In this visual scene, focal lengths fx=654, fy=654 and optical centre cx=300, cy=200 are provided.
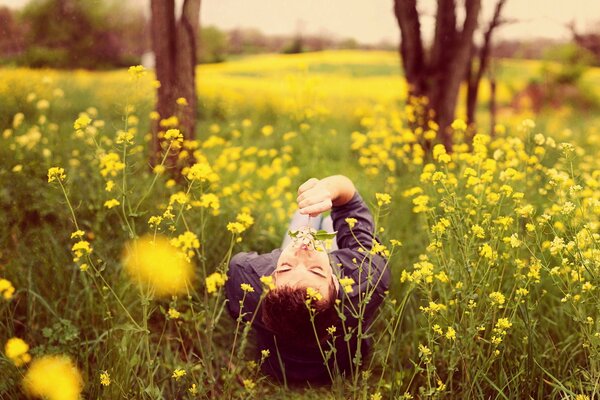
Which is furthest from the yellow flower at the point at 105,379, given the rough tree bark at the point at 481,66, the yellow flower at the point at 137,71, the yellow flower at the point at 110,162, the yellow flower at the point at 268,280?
the rough tree bark at the point at 481,66

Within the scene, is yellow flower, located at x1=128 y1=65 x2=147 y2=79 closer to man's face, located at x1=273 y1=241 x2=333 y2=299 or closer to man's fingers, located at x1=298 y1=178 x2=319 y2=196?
man's fingers, located at x1=298 y1=178 x2=319 y2=196

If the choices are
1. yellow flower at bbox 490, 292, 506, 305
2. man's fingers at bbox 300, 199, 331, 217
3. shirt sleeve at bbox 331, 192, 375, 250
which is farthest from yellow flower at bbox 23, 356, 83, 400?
yellow flower at bbox 490, 292, 506, 305

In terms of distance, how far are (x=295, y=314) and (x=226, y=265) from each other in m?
0.36

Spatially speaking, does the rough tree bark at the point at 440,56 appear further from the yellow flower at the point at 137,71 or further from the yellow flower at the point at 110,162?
the yellow flower at the point at 137,71

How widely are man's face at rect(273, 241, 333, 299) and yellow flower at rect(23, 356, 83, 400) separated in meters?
0.82

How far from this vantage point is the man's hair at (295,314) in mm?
2234

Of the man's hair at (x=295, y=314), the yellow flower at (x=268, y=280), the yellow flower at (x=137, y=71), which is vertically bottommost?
the man's hair at (x=295, y=314)

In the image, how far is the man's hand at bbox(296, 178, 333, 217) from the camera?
2.31 meters

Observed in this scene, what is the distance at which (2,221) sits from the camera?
133 inches

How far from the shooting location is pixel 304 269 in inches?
90.0

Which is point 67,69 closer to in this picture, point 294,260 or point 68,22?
point 68,22

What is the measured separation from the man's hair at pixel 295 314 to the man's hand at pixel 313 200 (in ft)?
0.90

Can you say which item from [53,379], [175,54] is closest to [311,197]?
[53,379]

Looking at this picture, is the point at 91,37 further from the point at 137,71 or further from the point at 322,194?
the point at 322,194
